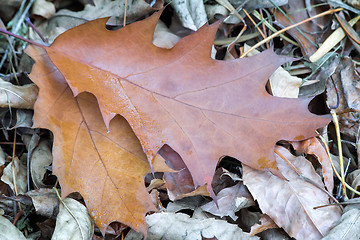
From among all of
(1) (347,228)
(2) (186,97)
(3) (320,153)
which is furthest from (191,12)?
(1) (347,228)

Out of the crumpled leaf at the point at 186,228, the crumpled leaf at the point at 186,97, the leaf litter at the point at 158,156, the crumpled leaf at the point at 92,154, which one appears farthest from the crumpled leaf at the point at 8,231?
the crumpled leaf at the point at 186,97

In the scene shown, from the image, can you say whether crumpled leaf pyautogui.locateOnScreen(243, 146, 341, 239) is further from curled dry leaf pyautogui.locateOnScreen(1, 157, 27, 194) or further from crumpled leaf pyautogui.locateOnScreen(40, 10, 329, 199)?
curled dry leaf pyautogui.locateOnScreen(1, 157, 27, 194)

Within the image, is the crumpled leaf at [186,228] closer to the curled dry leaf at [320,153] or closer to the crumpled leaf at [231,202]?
the crumpled leaf at [231,202]

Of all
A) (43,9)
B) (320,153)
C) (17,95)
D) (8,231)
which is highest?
(43,9)

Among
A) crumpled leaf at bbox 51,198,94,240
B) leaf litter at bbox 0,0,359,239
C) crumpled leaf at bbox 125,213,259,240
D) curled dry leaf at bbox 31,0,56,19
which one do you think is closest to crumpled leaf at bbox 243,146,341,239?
leaf litter at bbox 0,0,359,239

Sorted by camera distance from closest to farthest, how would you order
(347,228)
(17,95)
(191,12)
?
(347,228) < (17,95) < (191,12)

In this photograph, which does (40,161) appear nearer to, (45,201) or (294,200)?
(45,201)

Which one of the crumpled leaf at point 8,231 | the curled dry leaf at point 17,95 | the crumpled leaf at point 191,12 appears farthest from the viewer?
the crumpled leaf at point 191,12
